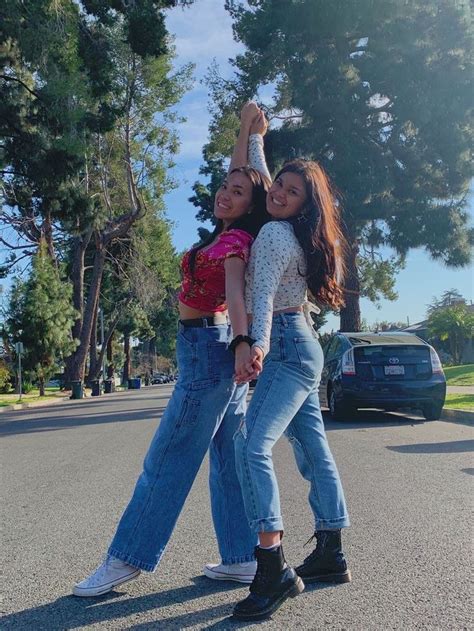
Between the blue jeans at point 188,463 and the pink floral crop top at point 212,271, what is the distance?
0.13m

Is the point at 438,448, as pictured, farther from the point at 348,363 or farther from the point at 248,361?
the point at 248,361

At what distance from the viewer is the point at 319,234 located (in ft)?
10.4

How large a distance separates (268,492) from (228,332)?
80 cm

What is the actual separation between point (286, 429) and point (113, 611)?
111 cm

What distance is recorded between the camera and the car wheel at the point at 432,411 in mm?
10852

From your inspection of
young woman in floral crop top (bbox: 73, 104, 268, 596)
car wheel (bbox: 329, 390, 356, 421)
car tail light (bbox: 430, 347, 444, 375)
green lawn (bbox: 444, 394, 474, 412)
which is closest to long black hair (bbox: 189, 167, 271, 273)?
young woman in floral crop top (bbox: 73, 104, 268, 596)

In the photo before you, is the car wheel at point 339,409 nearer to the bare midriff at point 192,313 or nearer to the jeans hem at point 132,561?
the bare midriff at point 192,313

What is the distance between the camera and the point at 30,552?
13.4 ft

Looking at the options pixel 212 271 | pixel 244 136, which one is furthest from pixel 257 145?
pixel 212 271

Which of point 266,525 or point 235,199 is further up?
point 235,199

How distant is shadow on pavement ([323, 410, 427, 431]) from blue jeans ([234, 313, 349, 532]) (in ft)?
23.2

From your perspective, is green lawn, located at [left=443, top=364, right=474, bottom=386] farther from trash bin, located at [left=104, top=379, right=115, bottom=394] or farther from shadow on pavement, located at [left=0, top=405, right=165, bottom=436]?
trash bin, located at [left=104, top=379, right=115, bottom=394]

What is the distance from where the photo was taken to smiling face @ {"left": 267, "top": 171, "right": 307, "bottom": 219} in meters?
3.21

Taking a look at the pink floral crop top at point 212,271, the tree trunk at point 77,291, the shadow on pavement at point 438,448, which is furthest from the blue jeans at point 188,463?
the tree trunk at point 77,291
